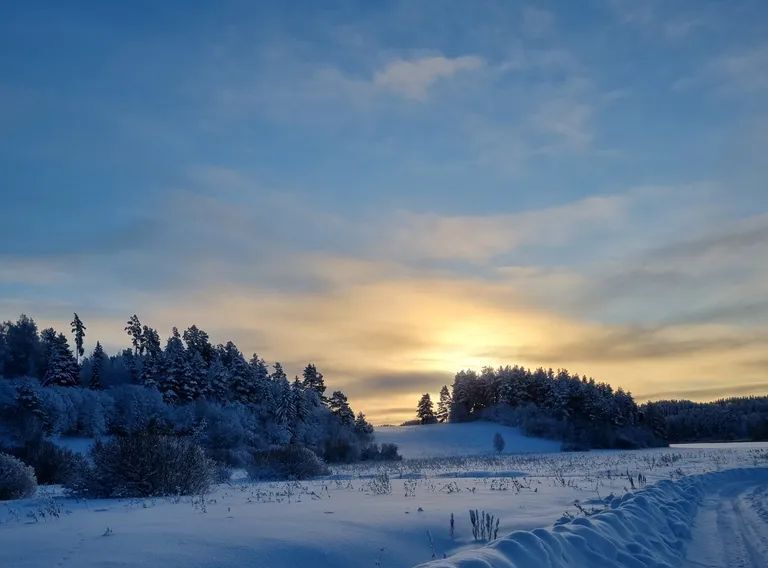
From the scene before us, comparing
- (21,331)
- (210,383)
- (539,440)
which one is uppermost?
(21,331)

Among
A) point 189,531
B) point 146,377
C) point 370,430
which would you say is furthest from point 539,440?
point 189,531

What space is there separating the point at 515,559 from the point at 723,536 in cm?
622

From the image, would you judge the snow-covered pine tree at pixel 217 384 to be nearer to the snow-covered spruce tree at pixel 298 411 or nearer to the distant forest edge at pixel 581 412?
the snow-covered spruce tree at pixel 298 411

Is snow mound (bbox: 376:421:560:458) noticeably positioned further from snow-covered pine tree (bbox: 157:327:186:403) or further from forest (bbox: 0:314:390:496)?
snow-covered pine tree (bbox: 157:327:186:403)

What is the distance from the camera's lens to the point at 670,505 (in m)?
13.6

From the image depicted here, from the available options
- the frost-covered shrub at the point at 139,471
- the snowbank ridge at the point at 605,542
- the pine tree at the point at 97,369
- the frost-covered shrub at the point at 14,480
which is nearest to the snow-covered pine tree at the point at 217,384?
the pine tree at the point at 97,369

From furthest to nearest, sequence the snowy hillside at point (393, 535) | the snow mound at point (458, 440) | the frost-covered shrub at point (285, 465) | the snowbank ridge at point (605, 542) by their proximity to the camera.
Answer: the snow mound at point (458, 440) → the frost-covered shrub at point (285, 465) → the snowy hillside at point (393, 535) → the snowbank ridge at point (605, 542)

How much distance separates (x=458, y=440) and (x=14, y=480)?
82297mm

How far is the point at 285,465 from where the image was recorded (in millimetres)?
30547

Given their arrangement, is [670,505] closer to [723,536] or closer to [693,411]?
[723,536]

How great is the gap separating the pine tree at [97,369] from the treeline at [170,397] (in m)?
0.11

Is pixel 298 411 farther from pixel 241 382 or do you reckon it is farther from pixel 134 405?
pixel 134 405

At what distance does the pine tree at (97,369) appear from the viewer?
65.7 meters

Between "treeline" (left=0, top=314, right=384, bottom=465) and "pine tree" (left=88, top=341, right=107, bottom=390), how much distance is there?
0.11 m
